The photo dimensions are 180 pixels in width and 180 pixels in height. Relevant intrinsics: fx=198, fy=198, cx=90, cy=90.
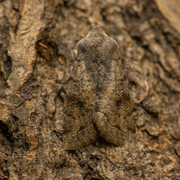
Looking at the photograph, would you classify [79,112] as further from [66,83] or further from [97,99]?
[66,83]

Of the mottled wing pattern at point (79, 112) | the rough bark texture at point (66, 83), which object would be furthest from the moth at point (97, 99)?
the rough bark texture at point (66, 83)

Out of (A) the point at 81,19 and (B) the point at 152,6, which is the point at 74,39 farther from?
(B) the point at 152,6

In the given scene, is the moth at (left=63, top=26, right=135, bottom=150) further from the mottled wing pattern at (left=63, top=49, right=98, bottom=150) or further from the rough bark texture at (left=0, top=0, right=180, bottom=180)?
the rough bark texture at (left=0, top=0, right=180, bottom=180)

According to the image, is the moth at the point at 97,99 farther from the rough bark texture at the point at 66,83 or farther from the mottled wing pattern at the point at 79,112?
the rough bark texture at the point at 66,83

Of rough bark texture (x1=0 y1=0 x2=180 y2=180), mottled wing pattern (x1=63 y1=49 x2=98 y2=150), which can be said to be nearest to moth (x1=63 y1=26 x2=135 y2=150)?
mottled wing pattern (x1=63 y1=49 x2=98 y2=150)

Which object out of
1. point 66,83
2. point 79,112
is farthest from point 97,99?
point 66,83

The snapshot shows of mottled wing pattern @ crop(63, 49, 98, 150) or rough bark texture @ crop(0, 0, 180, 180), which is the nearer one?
rough bark texture @ crop(0, 0, 180, 180)
